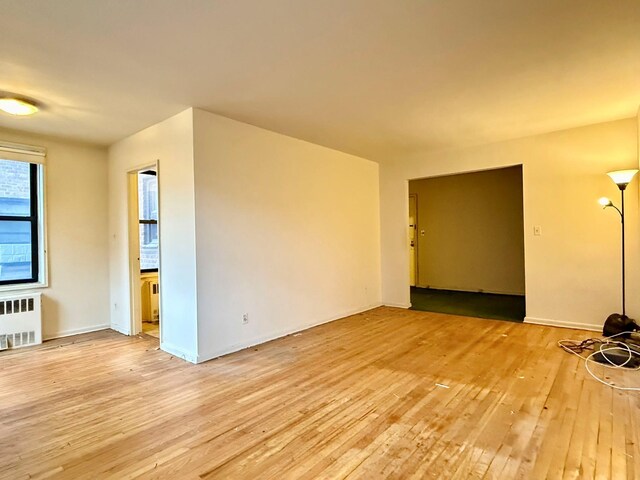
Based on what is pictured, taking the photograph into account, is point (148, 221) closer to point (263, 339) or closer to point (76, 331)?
point (76, 331)

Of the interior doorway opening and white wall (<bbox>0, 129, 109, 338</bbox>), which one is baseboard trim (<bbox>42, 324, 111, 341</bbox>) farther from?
the interior doorway opening

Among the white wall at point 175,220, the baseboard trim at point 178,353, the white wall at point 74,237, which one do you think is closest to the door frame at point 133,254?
the white wall at point 175,220

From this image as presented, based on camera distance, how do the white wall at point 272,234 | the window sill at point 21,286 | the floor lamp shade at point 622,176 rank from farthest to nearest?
the window sill at point 21,286 < the floor lamp shade at point 622,176 < the white wall at point 272,234

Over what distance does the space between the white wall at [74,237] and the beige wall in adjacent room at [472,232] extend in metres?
5.74

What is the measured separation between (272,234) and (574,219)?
12.2ft

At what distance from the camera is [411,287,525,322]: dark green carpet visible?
17.5ft

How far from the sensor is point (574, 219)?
4375mm

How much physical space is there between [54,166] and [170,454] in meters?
4.02

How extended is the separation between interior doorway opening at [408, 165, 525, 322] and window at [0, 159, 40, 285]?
540 centimetres

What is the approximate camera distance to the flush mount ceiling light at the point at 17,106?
301 cm

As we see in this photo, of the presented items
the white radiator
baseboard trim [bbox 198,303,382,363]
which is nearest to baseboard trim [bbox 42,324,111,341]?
the white radiator

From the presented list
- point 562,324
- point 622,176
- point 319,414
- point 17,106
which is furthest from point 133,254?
point 622,176

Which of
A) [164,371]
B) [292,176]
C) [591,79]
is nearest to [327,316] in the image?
[292,176]

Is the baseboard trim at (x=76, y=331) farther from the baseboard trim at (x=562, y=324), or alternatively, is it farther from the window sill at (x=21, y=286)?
the baseboard trim at (x=562, y=324)
